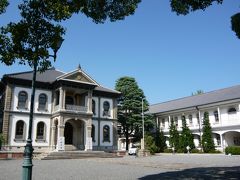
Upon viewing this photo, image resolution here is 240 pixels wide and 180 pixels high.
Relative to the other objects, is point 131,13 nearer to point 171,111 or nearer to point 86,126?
point 86,126

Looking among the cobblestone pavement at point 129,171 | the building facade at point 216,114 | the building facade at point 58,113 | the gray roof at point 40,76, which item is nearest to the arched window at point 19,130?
the building facade at point 58,113

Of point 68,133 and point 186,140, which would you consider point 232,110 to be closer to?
point 186,140

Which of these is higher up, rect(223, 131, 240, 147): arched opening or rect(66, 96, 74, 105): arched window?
rect(66, 96, 74, 105): arched window

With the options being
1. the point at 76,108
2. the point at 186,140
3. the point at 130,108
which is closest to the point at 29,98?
the point at 76,108

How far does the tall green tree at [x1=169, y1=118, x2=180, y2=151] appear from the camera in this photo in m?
43.6

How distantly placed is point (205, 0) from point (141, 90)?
40.7 m

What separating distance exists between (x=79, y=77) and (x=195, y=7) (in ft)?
89.1

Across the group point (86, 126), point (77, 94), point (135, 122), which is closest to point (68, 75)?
point (77, 94)

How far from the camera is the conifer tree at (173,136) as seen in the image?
4363 cm

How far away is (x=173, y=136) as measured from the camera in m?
44.6

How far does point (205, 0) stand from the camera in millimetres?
8773

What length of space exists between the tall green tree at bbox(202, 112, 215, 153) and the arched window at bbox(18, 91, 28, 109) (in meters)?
25.3

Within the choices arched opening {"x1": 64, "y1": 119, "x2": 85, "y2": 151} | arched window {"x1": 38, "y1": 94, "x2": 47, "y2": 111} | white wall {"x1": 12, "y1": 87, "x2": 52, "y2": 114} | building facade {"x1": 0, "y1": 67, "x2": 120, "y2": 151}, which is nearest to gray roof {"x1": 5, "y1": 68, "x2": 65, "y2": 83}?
building facade {"x1": 0, "y1": 67, "x2": 120, "y2": 151}

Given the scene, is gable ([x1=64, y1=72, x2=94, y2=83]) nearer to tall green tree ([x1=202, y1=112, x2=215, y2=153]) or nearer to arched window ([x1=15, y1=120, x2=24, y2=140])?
arched window ([x1=15, y1=120, x2=24, y2=140])
